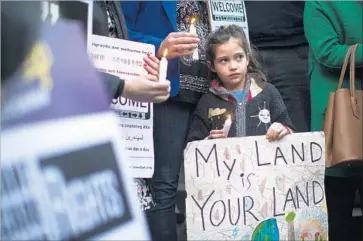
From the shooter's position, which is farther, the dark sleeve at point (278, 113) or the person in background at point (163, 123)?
the dark sleeve at point (278, 113)

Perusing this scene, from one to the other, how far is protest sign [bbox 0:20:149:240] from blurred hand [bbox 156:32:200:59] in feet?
3.53

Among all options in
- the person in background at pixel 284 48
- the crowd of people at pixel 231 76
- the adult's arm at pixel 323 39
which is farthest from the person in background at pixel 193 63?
the person in background at pixel 284 48

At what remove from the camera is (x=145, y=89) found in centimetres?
191

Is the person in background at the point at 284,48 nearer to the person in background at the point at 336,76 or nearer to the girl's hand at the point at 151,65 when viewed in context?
the person in background at the point at 336,76

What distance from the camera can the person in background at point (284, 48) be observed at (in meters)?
3.48

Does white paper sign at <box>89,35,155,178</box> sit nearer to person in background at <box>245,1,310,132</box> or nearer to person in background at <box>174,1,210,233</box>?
person in background at <box>174,1,210,233</box>

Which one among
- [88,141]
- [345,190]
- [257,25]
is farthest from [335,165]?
[88,141]

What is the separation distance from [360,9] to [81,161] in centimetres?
227

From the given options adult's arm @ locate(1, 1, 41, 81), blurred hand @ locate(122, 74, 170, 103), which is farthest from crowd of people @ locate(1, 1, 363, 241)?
adult's arm @ locate(1, 1, 41, 81)

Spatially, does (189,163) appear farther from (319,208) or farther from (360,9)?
(360,9)

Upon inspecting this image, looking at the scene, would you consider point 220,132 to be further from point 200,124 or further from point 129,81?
point 129,81

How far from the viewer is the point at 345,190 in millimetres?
3066

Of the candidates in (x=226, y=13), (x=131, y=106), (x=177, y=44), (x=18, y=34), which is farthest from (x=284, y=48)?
(x=18, y=34)

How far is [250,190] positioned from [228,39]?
73cm
